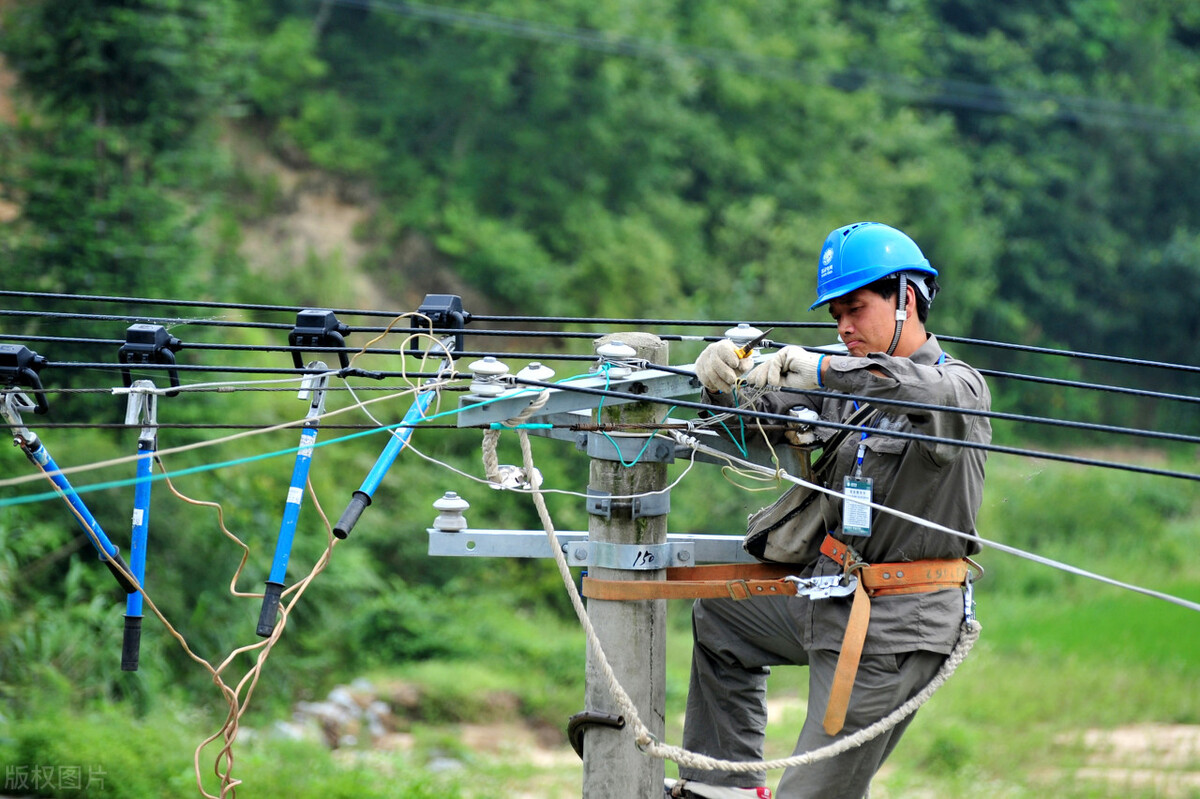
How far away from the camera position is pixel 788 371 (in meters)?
4.04

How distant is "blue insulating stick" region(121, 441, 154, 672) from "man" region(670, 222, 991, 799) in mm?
1869

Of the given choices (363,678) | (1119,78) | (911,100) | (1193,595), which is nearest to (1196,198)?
(1119,78)

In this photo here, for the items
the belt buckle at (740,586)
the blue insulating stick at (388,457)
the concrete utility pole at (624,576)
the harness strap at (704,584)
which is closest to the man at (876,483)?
the harness strap at (704,584)

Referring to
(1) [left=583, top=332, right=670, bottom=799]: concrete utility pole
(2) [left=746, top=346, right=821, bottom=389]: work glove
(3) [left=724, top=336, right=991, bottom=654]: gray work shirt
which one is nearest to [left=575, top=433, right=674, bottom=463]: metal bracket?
(1) [left=583, top=332, right=670, bottom=799]: concrete utility pole

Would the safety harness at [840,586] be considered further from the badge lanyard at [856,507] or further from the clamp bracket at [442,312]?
the clamp bracket at [442,312]

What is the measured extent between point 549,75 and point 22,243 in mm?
13288

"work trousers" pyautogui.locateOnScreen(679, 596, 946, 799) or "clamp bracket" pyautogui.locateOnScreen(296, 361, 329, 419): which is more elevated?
"clamp bracket" pyautogui.locateOnScreen(296, 361, 329, 419)

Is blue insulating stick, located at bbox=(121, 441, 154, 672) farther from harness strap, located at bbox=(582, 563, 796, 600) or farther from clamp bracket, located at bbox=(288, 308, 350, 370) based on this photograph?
harness strap, located at bbox=(582, 563, 796, 600)

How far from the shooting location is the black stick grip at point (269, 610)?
3.86m

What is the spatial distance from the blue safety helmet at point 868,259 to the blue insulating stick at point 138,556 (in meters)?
2.31

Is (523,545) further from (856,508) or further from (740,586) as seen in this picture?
(856,508)

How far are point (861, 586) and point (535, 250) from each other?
19.4 m

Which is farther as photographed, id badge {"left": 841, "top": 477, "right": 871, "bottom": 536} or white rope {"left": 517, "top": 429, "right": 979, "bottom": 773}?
id badge {"left": 841, "top": 477, "right": 871, "bottom": 536}

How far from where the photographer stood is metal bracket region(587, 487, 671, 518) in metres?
4.01
